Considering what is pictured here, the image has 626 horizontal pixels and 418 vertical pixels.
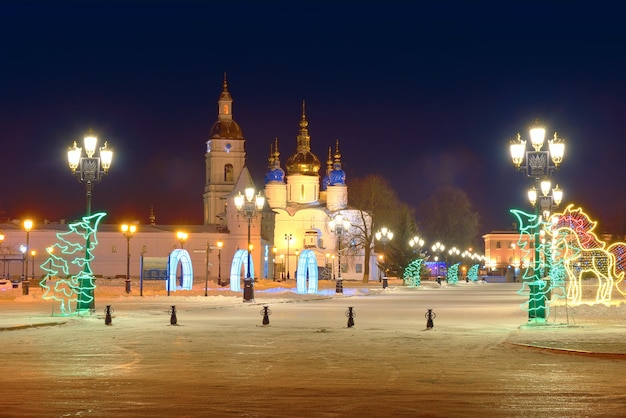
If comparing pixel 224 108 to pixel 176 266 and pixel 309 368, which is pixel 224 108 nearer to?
pixel 176 266

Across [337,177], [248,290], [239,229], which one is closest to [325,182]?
[337,177]

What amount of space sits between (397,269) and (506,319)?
74175mm

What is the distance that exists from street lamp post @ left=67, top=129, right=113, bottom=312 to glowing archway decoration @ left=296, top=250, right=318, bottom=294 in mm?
26214

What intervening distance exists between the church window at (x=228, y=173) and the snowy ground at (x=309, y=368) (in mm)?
101452

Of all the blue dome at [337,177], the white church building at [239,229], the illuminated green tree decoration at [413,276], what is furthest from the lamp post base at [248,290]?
the blue dome at [337,177]

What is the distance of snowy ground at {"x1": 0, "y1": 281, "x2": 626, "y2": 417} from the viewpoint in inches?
459

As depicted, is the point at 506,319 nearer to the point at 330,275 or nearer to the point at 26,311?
the point at 26,311

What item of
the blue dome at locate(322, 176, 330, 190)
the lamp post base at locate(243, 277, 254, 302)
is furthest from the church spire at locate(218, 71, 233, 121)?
the lamp post base at locate(243, 277, 254, 302)

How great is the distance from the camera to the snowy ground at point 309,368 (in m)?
11.6

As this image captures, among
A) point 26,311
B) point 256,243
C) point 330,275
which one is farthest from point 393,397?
point 330,275

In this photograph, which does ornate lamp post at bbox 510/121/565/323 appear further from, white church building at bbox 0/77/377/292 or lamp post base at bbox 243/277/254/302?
white church building at bbox 0/77/377/292

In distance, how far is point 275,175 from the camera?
5054 inches

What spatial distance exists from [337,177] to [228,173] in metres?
14.3

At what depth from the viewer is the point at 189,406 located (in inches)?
457
